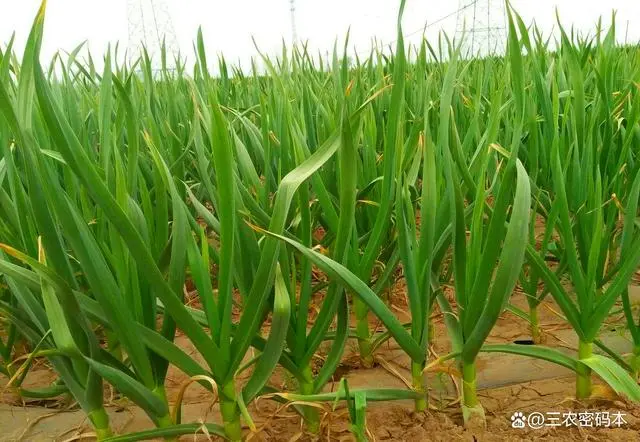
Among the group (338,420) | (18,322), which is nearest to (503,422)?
(338,420)

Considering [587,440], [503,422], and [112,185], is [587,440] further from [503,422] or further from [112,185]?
[112,185]

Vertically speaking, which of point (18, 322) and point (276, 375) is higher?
point (18, 322)

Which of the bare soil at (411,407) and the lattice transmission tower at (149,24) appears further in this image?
the lattice transmission tower at (149,24)

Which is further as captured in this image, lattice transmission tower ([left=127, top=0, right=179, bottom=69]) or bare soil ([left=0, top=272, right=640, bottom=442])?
lattice transmission tower ([left=127, top=0, right=179, bottom=69])

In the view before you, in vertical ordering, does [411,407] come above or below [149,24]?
below

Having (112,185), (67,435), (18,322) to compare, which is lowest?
(67,435)

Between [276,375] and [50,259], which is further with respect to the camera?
[276,375]

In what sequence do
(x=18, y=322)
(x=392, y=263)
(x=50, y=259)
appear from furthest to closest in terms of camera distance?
(x=392, y=263), (x=18, y=322), (x=50, y=259)

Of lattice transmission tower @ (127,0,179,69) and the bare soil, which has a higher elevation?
lattice transmission tower @ (127,0,179,69)

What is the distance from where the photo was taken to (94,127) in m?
1.09

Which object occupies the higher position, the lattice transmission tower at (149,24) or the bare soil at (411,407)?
the lattice transmission tower at (149,24)

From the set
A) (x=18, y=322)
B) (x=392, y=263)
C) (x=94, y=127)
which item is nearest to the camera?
(x=18, y=322)

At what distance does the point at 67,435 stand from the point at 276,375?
25cm

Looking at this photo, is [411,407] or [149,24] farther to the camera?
[149,24]
